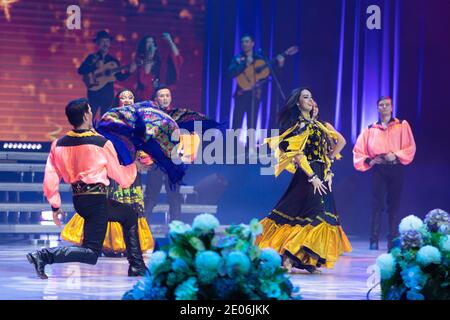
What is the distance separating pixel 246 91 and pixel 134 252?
6062 millimetres

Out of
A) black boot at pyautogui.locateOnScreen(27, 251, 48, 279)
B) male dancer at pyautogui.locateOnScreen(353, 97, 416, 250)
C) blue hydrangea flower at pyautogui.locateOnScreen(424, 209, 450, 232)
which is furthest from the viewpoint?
male dancer at pyautogui.locateOnScreen(353, 97, 416, 250)

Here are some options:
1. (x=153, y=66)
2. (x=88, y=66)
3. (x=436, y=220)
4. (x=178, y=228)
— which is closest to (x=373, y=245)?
Result: (x=153, y=66)

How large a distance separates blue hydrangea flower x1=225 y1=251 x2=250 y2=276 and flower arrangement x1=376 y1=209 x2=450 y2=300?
872 millimetres

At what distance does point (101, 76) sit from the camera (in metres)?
12.9

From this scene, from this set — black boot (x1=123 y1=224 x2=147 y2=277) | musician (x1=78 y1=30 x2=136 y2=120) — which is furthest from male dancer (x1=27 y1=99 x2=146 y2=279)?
musician (x1=78 y1=30 x2=136 y2=120)

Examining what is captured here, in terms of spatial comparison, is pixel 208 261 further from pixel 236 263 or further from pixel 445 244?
pixel 445 244

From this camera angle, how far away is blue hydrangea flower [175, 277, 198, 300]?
3.78m

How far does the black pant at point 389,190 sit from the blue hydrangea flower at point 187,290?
755 cm

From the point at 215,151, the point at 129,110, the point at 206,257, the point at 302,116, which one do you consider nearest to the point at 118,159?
the point at 129,110

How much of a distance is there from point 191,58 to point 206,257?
10425mm

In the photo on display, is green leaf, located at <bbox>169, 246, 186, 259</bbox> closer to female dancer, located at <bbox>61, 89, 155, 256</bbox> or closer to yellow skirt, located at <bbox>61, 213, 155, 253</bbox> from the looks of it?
female dancer, located at <bbox>61, 89, 155, 256</bbox>

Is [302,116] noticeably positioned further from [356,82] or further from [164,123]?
[356,82]

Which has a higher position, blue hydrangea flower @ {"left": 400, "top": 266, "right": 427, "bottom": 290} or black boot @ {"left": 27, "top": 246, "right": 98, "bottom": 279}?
blue hydrangea flower @ {"left": 400, "top": 266, "right": 427, "bottom": 290}

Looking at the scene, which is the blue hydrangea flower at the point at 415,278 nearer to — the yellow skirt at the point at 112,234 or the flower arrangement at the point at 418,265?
the flower arrangement at the point at 418,265
